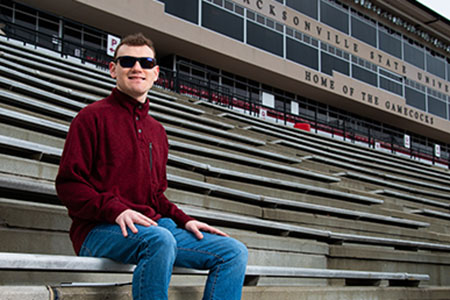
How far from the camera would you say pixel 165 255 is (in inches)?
80.1

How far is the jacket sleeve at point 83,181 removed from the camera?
2152mm

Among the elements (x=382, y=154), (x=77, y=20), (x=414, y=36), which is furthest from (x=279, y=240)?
(x=414, y=36)

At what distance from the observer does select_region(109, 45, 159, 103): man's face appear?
97.2 inches

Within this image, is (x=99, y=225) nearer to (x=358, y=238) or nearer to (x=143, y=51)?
(x=143, y=51)

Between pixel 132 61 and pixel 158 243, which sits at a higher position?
pixel 132 61

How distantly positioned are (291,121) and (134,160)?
19.8 meters

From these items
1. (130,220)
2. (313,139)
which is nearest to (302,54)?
(313,139)

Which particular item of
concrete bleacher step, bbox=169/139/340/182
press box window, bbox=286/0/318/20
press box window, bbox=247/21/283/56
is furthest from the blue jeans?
→ press box window, bbox=286/0/318/20

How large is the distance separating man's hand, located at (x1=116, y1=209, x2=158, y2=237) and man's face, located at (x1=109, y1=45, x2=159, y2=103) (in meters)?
0.60

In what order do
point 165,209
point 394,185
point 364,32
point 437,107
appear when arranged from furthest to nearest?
point 437,107 → point 364,32 → point 394,185 → point 165,209

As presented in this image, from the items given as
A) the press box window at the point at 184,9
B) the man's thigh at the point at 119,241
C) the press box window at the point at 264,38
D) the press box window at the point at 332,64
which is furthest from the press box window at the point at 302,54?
the man's thigh at the point at 119,241

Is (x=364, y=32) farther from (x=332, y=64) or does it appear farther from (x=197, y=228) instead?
(x=197, y=228)

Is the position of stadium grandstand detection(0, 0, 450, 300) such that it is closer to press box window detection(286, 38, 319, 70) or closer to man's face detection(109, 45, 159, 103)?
press box window detection(286, 38, 319, 70)

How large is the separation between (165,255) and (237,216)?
87.5 inches
